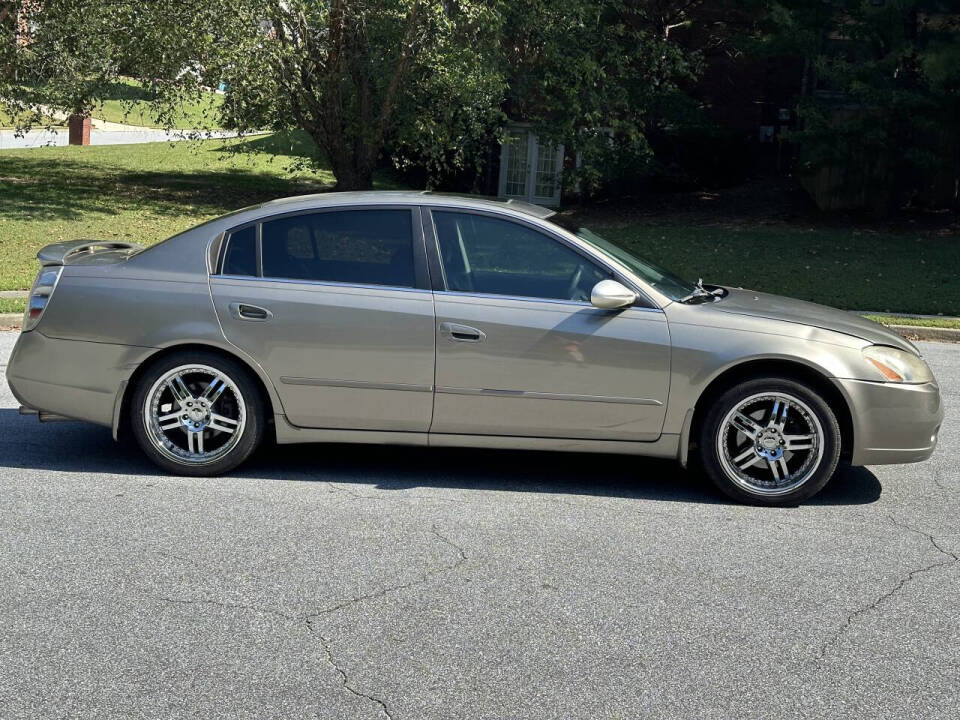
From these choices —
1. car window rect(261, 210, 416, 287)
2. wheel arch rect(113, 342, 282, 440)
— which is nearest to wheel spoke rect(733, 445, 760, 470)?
car window rect(261, 210, 416, 287)

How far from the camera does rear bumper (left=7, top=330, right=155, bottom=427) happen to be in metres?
6.18

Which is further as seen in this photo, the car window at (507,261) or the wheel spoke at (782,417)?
the car window at (507,261)

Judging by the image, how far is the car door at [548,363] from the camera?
5969mm

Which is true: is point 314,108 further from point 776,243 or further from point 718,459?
point 718,459

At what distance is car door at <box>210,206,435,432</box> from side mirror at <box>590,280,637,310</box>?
88cm

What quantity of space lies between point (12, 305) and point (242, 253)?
22.1ft

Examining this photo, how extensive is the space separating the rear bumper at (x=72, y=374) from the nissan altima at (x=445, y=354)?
1 centimetres

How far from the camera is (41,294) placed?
6.33 meters

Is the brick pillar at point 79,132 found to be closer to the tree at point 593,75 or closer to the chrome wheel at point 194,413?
the tree at point 593,75

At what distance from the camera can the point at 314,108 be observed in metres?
22.1

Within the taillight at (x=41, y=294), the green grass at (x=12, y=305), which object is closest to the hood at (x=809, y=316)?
the taillight at (x=41, y=294)

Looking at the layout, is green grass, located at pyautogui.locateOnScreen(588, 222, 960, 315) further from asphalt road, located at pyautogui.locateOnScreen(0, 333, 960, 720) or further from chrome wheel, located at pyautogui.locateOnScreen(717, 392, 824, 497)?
asphalt road, located at pyautogui.locateOnScreen(0, 333, 960, 720)

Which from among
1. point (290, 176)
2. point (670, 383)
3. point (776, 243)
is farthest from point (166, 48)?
point (670, 383)

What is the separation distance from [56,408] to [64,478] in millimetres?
396
